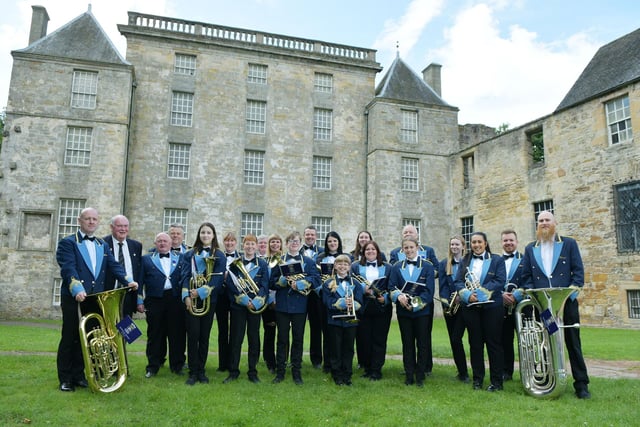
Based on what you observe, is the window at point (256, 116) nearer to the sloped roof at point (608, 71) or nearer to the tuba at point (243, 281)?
the sloped roof at point (608, 71)

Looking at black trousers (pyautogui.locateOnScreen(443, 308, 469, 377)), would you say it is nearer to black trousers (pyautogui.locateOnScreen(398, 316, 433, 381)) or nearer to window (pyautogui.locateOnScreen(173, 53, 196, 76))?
black trousers (pyautogui.locateOnScreen(398, 316, 433, 381))

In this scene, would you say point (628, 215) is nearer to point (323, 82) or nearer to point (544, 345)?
point (544, 345)

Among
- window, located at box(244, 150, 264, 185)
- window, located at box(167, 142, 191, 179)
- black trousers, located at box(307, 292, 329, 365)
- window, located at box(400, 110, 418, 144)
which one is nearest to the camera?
black trousers, located at box(307, 292, 329, 365)

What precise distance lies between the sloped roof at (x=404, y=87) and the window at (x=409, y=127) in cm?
74

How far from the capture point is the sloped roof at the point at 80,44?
822 inches

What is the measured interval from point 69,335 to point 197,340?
1.63 metres

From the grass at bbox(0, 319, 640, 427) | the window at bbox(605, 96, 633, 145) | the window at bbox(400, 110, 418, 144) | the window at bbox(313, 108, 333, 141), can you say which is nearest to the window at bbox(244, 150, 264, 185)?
the window at bbox(313, 108, 333, 141)

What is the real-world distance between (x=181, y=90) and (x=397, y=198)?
36.7 feet

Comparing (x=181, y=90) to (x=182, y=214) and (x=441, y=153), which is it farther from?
(x=441, y=153)

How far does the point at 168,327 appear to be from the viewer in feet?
24.8

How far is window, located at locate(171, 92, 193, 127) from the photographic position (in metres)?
22.4

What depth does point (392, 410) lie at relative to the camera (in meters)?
5.57

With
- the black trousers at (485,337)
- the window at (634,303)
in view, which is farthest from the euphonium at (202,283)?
the window at (634,303)

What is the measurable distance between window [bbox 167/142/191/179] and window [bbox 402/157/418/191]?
10.2 metres
